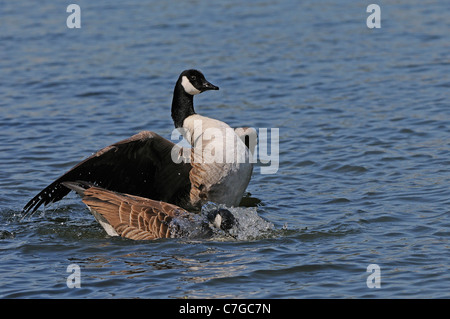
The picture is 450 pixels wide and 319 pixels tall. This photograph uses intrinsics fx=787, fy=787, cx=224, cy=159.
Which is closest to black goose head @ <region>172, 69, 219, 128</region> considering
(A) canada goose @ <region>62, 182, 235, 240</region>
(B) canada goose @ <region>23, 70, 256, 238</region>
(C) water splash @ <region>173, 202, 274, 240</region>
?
(B) canada goose @ <region>23, 70, 256, 238</region>

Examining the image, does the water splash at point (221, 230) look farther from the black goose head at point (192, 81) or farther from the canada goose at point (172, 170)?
the black goose head at point (192, 81)

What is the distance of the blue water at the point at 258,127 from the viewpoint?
25.6ft

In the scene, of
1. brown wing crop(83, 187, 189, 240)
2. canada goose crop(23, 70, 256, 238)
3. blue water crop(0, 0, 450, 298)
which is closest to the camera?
blue water crop(0, 0, 450, 298)

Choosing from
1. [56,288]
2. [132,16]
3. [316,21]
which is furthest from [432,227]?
[132,16]

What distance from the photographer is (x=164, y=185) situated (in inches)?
Result: 401

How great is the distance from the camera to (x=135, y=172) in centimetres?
991

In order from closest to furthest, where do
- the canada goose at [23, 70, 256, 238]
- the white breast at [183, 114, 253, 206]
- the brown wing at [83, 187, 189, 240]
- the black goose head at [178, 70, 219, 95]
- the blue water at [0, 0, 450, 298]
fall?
the blue water at [0, 0, 450, 298] < the brown wing at [83, 187, 189, 240] < the canada goose at [23, 70, 256, 238] < the white breast at [183, 114, 253, 206] < the black goose head at [178, 70, 219, 95]

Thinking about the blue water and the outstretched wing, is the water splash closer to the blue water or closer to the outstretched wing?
the blue water

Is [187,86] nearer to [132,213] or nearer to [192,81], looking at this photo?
[192,81]

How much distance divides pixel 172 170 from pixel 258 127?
12.0ft

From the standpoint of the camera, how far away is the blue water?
7.82 m

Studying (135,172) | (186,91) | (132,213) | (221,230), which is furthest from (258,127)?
(132,213)

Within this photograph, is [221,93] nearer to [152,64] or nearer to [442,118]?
[152,64]

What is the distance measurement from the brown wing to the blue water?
0.45ft
